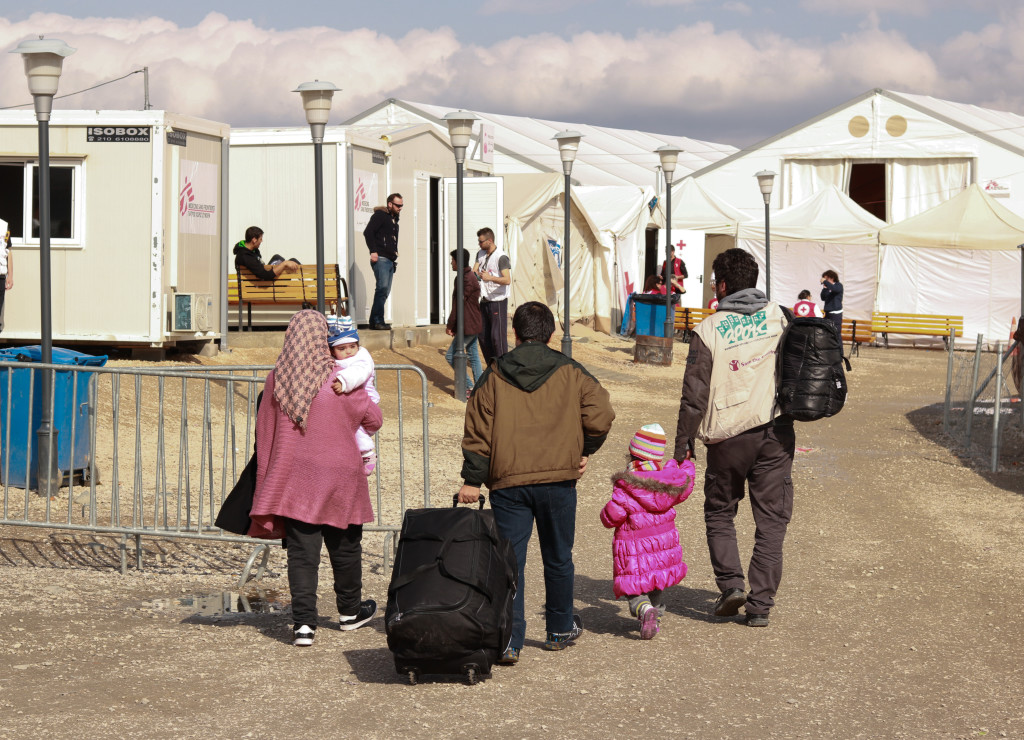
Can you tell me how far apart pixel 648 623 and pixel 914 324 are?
79.5 feet

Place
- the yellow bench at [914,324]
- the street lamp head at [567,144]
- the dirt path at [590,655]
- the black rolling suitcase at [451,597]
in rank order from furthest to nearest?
1. the yellow bench at [914,324]
2. the street lamp head at [567,144]
3. the black rolling suitcase at [451,597]
4. the dirt path at [590,655]

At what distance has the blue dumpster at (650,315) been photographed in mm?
23703

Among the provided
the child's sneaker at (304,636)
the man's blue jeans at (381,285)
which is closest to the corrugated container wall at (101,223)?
the man's blue jeans at (381,285)

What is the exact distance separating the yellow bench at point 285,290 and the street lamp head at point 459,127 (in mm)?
2657

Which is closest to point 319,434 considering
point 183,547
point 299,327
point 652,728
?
point 299,327

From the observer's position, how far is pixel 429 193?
20.8m

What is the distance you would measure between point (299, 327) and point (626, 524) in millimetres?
1753

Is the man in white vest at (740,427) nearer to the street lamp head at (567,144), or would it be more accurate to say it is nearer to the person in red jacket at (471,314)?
the person in red jacket at (471,314)

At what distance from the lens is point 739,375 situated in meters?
6.29

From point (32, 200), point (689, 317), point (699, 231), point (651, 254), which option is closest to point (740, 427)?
point (32, 200)

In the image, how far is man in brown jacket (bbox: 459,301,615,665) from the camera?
5.54 metres

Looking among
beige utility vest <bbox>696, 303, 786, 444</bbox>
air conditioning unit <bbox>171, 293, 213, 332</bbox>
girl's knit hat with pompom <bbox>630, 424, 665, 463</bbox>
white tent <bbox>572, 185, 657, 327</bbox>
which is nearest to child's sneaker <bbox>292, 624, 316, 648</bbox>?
girl's knit hat with pompom <bbox>630, 424, 665, 463</bbox>

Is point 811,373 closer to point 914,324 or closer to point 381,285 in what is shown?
point 381,285

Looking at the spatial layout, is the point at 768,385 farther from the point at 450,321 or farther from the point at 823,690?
the point at 450,321
